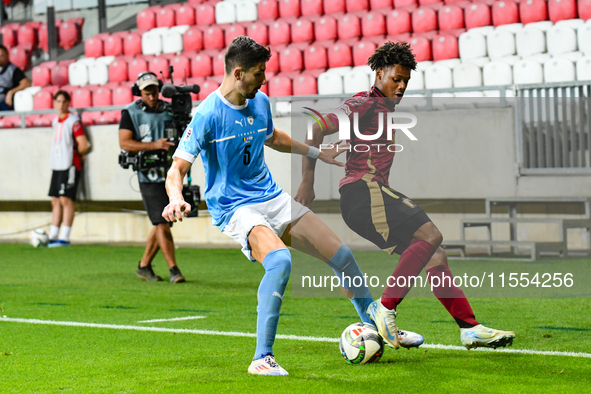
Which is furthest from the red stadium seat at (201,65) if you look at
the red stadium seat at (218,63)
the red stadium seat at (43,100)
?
the red stadium seat at (43,100)

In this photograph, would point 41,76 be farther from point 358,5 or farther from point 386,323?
point 386,323

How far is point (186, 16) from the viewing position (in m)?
17.2

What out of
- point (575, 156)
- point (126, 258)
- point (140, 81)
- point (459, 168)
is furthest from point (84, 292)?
point (575, 156)

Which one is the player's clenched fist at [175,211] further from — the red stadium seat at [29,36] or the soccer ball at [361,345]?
the red stadium seat at [29,36]

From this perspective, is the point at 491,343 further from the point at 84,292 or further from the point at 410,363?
the point at 84,292

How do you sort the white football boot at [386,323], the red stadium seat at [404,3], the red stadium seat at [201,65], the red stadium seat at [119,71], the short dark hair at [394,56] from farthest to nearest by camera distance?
the red stadium seat at [119,71]
the red stadium seat at [201,65]
the red stadium seat at [404,3]
the short dark hair at [394,56]
the white football boot at [386,323]

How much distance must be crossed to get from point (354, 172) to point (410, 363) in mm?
1103

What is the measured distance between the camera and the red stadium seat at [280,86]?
13961mm

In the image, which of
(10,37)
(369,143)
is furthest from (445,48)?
(10,37)

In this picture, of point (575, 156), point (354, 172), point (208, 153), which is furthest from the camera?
Result: point (575, 156)

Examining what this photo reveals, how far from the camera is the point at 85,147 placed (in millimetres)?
13195

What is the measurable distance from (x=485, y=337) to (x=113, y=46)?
1447 cm

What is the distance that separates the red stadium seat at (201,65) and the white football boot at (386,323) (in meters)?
11.9

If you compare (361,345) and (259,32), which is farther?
(259,32)
